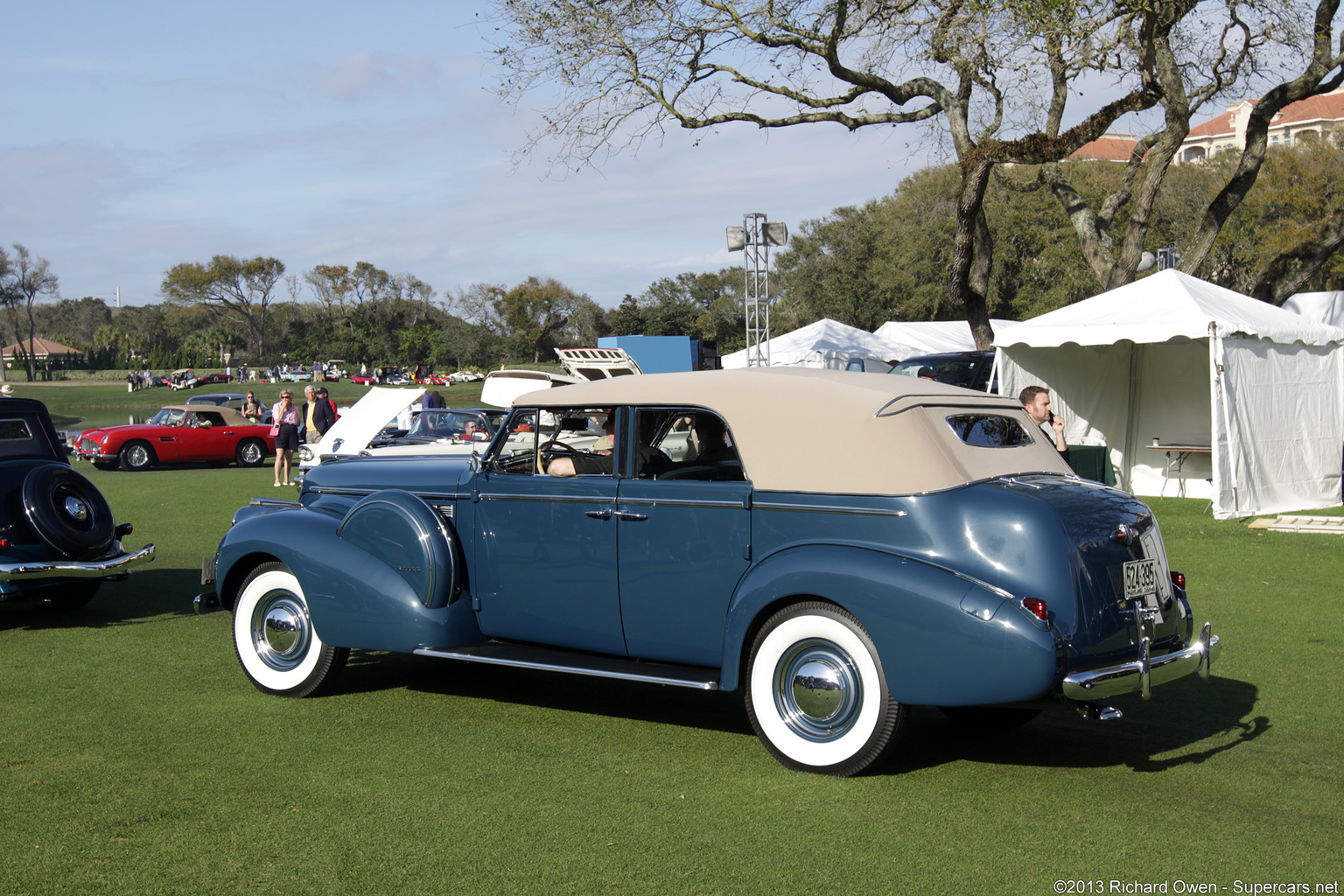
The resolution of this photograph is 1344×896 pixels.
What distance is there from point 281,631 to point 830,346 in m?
21.2

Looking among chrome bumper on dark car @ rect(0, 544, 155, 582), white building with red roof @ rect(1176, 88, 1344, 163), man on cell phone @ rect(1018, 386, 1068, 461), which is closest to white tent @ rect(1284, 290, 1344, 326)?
man on cell phone @ rect(1018, 386, 1068, 461)

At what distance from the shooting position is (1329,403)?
1439 centimetres

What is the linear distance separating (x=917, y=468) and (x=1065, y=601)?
2.66 feet

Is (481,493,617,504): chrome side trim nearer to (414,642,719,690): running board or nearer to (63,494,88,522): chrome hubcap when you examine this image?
(414,642,719,690): running board

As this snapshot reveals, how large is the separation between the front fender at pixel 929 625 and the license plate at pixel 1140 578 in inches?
24.6

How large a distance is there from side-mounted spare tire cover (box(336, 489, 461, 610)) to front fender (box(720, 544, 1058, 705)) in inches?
75.3

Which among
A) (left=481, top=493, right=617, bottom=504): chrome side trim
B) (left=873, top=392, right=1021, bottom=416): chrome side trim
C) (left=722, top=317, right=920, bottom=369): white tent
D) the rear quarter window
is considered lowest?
(left=481, top=493, right=617, bottom=504): chrome side trim

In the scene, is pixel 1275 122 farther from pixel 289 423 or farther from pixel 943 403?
pixel 943 403

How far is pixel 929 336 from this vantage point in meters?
27.5

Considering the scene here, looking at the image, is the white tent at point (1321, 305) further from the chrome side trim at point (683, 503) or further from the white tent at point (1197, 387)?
the chrome side trim at point (683, 503)

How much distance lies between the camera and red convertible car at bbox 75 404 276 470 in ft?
77.6

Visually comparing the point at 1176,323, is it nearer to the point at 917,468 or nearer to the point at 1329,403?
the point at 1329,403

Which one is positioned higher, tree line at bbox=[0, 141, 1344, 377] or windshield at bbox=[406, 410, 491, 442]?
tree line at bbox=[0, 141, 1344, 377]
